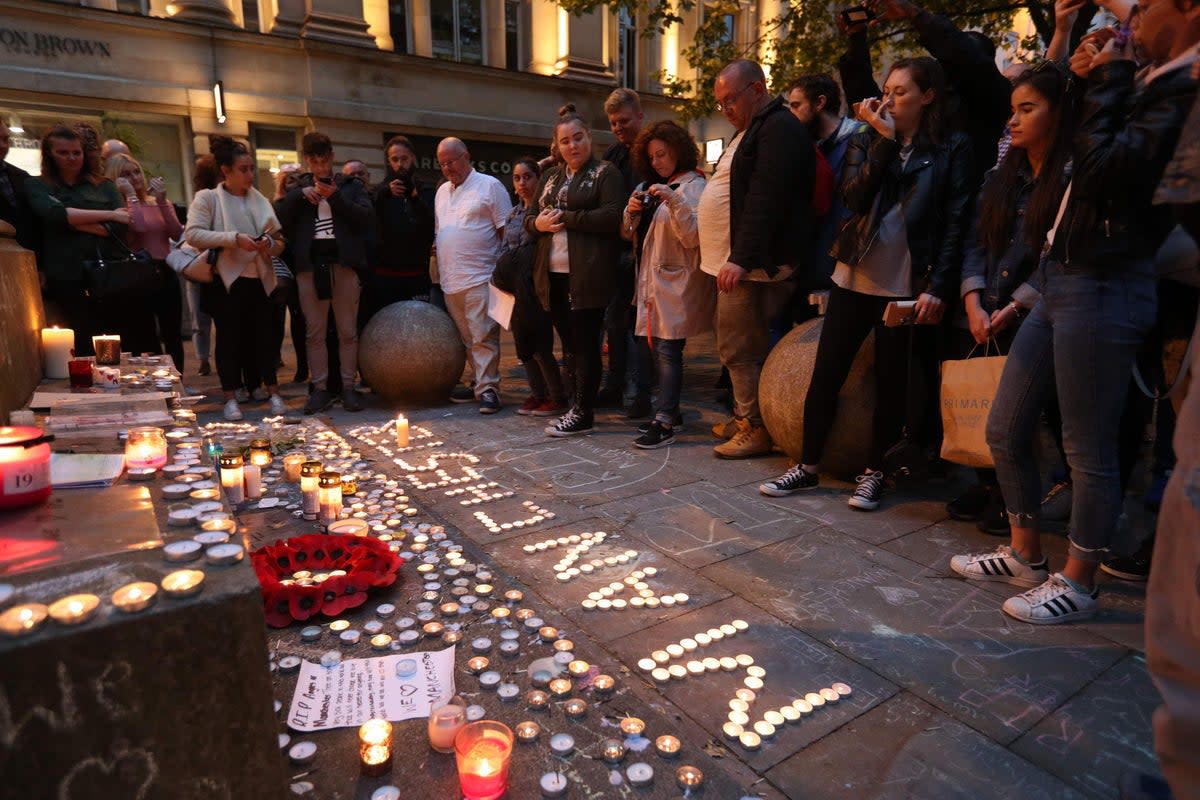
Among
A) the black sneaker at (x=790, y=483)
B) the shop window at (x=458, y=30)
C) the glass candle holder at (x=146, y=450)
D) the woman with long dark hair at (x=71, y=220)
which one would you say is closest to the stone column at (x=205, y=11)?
Result: the shop window at (x=458, y=30)

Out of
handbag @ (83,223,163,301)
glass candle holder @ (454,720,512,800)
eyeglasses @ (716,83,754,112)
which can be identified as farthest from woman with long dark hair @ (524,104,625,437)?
glass candle holder @ (454,720,512,800)

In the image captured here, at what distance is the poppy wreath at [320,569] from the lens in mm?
2867

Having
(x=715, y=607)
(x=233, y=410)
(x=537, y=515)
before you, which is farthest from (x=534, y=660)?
(x=233, y=410)

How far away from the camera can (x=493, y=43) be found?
1872cm

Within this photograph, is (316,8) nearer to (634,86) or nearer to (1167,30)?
(634,86)

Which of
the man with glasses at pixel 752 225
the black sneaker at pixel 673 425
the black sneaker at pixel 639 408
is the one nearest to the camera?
the man with glasses at pixel 752 225

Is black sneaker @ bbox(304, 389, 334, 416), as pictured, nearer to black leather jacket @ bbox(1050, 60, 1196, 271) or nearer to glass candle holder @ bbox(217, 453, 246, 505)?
glass candle holder @ bbox(217, 453, 246, 505)

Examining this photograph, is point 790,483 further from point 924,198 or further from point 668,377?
point 924,198

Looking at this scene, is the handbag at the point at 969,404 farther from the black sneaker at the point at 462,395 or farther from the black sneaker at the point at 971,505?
the black sneaker at the point at 462,395

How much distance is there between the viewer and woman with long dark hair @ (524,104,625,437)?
5.60 m

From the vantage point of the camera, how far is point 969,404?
11.4 ft

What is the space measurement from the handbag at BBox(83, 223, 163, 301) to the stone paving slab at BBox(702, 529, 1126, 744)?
5.23m

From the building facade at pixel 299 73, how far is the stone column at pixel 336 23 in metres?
0.03

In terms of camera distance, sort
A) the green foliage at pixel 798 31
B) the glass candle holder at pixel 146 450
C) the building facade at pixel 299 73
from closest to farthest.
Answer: the glass candle holder at pixel 146 450
the green foliage at pixel 798 31
the building facade at pixel 299 73
